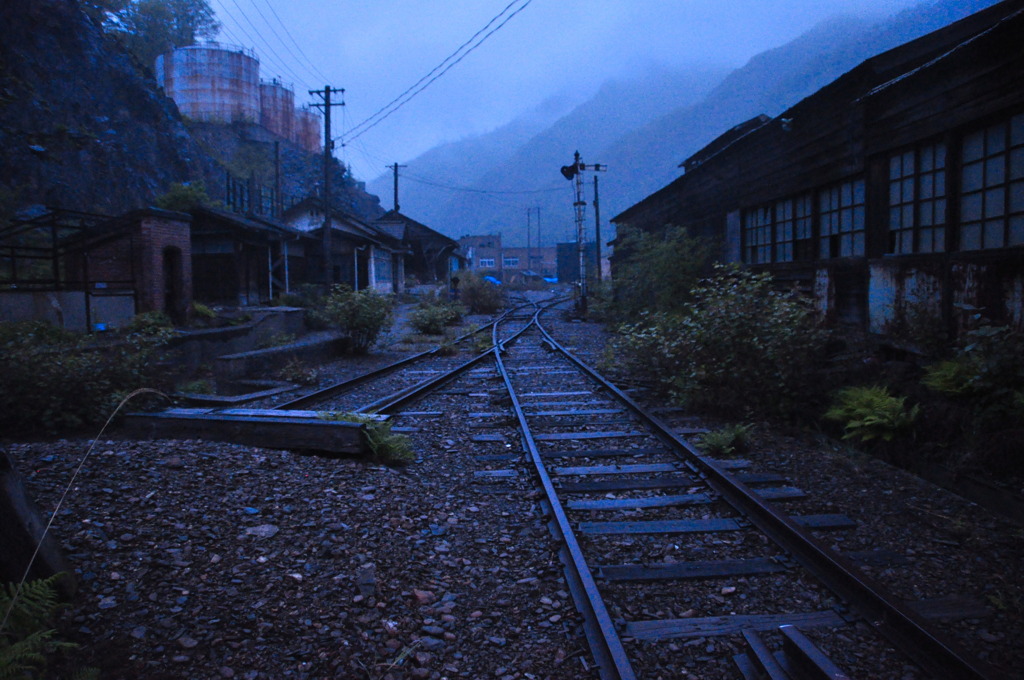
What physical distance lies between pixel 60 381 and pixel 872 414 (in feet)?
29.6

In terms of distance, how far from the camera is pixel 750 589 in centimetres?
344

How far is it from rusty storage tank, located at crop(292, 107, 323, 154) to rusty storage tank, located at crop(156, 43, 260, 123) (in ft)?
27.8

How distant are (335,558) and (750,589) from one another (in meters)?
2.47

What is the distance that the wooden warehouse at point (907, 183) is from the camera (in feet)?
21.5

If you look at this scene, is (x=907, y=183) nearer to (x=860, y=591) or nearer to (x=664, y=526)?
(x=664, y=526)

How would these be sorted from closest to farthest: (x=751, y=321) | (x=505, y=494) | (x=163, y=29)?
1. (x=505, y=494)
2. (x=751, y=321)
3. (x=163, y=29)

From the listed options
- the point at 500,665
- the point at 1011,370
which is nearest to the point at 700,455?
the point at 1011,370

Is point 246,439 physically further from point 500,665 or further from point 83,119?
point 83,119

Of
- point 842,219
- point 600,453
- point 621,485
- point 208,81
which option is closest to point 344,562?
point 621,485

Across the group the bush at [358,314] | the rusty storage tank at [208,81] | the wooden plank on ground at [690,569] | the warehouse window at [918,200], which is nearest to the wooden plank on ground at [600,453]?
the wooden plank on ground at [690,569]

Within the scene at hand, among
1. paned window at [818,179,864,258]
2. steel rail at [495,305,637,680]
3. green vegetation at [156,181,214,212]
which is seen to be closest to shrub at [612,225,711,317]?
paned window at [818,179,864,258]

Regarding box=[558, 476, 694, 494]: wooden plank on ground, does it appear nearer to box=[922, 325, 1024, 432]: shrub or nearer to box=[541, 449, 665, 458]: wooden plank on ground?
box=[541, 449, 665, 458]: wooden plank on ground

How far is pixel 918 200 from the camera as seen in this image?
798 cm

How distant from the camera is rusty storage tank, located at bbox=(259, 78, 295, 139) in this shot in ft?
201
